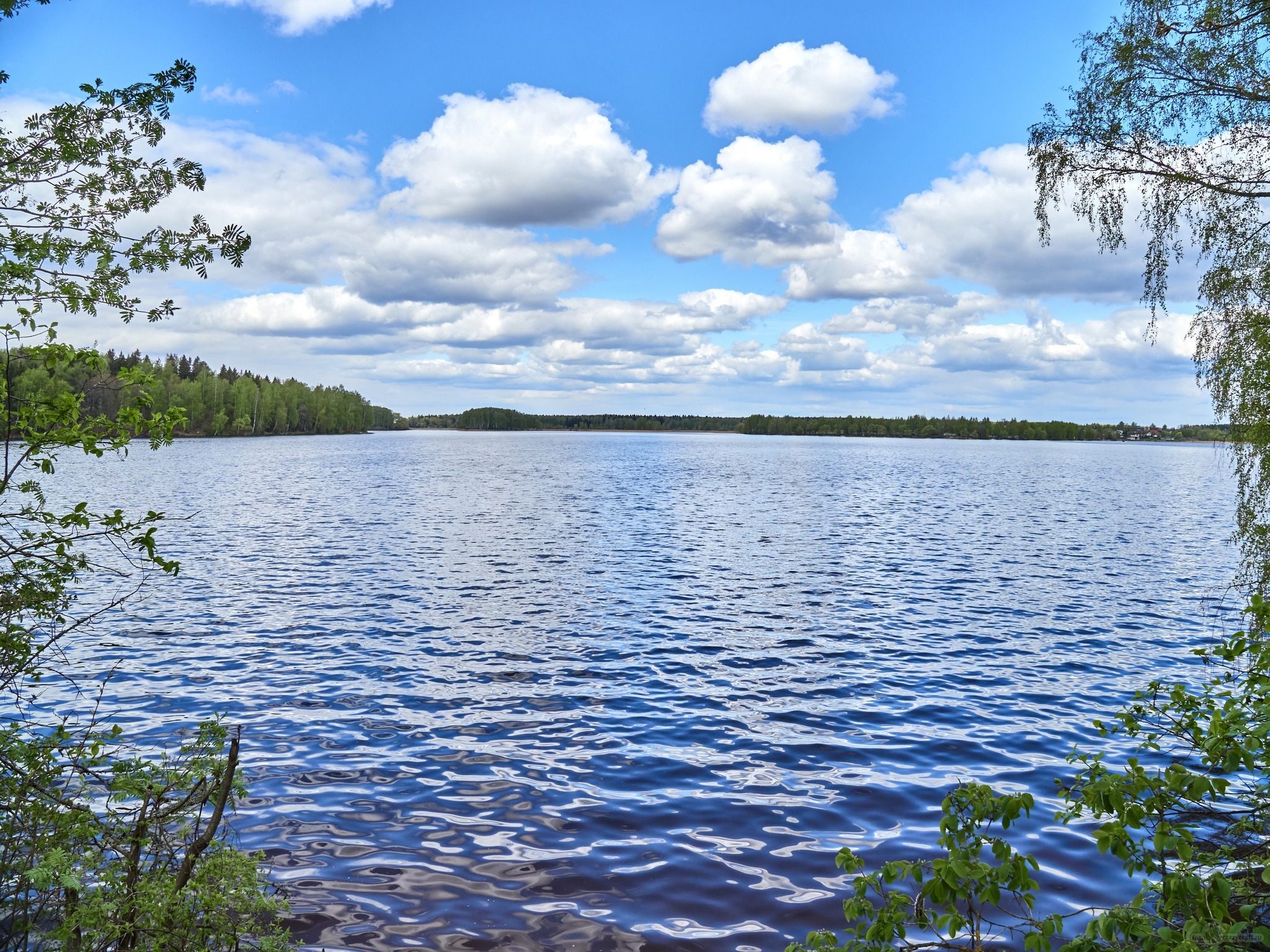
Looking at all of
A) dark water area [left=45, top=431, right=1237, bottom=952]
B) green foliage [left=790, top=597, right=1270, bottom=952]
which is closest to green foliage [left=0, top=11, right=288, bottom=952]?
dark water area [left=45, top=431, right=1237, bottom=952]

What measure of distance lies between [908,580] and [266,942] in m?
29.0

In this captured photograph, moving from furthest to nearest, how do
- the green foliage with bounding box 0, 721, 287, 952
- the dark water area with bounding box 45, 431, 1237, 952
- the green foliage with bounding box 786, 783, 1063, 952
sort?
the dark water area with bounding box 45, 431, 1237, 952 < the green foliage with bounding box 0, 721, 287, 952 < the green foliage with bounding box 786, 783, 1063, 952

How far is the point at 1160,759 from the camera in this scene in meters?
14.3

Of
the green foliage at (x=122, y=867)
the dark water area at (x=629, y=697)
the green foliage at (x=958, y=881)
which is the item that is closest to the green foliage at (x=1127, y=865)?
the green foliage at (x=958, y=881)

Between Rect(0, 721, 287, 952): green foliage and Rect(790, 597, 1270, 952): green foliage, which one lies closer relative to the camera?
Rect(790, 597, 1270, 952): green foliage

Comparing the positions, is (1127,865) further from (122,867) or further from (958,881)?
(122,867)

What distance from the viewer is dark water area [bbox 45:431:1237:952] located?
9.91 metres

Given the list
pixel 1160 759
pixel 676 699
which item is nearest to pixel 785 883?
pixel 676 699

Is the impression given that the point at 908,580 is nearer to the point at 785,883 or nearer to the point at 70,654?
the point at 785,883

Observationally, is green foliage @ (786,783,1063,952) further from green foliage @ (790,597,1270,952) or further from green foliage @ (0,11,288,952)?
green foliage @ (0,11,288,952)

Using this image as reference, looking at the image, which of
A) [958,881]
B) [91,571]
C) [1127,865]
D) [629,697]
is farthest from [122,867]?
[629,697]

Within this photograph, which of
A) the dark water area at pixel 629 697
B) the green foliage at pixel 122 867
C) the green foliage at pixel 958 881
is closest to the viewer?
the green foliage at pixel 958 881

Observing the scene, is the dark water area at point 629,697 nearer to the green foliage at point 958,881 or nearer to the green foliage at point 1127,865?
the green foliage at point 958,881

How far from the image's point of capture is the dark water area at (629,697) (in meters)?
9.91
